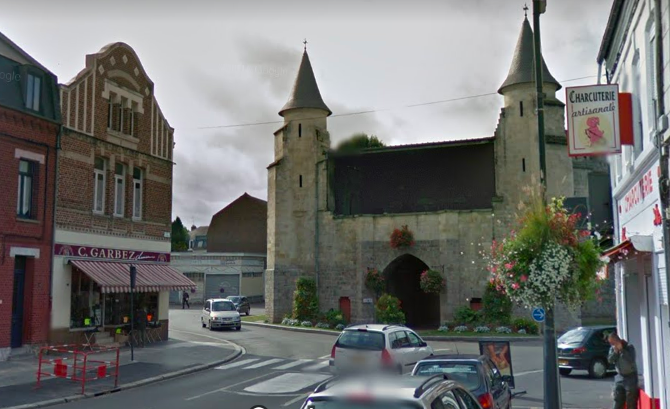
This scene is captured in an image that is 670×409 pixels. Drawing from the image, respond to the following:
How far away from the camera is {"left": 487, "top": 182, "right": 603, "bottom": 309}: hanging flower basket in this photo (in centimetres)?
1005

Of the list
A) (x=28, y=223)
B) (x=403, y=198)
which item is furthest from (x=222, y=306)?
(x=28, y=223)

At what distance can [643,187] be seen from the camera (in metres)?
10.9

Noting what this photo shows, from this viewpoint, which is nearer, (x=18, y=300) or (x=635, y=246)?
(x=635, y=246)

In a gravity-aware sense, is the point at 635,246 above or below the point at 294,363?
above

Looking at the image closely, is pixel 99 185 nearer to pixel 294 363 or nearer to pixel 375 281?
pixel 294 363

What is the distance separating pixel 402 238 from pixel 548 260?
28.0 meters

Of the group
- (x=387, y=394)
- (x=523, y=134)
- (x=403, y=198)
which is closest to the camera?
(x=387, y=394)

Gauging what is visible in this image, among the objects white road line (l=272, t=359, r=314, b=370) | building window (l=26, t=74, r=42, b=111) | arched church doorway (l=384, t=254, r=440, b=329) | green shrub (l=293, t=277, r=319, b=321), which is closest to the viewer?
white road line (l=272, t=359, r=314, b=370)

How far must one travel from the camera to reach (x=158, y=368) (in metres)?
19.8

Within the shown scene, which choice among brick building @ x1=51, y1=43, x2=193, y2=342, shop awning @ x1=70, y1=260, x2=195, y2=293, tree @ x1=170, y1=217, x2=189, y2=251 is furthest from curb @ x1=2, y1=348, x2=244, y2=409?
tree @ x1=170, y1=217, x2=189, y2=251

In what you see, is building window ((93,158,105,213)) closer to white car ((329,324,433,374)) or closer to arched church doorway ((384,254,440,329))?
white car ((329,324,433,374))

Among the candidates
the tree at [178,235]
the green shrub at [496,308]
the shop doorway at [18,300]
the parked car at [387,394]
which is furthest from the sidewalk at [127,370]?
the tree at [178,235]

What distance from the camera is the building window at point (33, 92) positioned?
70.7 ft

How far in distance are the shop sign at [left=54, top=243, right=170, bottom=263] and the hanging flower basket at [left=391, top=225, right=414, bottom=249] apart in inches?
583
